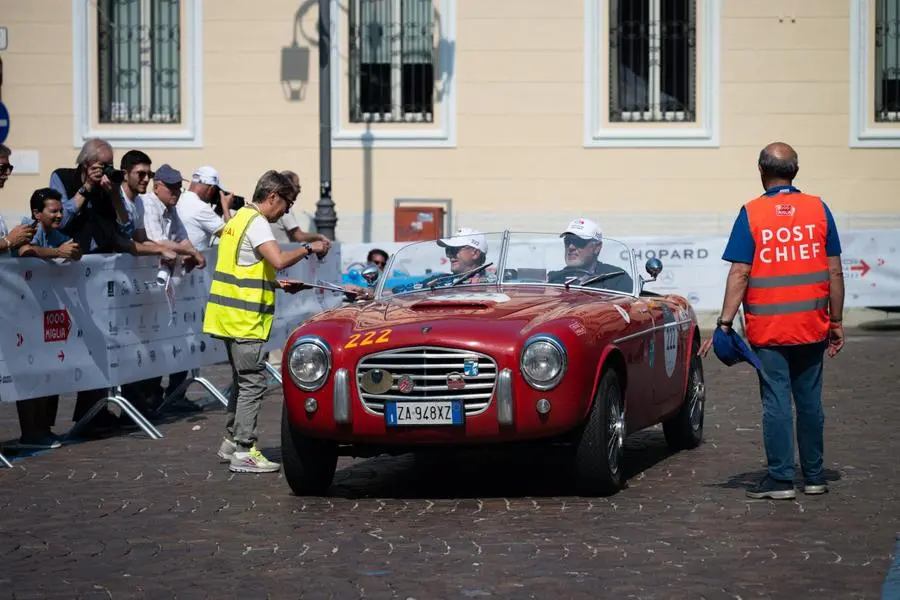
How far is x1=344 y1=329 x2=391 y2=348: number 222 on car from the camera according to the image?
338 inches

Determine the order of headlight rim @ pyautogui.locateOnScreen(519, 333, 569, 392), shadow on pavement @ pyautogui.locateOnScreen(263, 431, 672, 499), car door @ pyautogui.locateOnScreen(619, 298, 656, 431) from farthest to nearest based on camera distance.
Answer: car door @ pyautogui.locateOnScreen(619, 298, 656, 431) → shadow on pavement @ pyautogui.locateOnScreen(263, 431, 672, 499) → headlight rim @ pyautogui.locateOnScreen(519, 333, 569, 392)

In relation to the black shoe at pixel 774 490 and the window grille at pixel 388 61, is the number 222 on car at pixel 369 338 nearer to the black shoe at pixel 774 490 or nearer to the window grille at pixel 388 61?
the black shoe at pixel 774 490

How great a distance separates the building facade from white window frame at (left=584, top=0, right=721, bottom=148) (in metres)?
0.03

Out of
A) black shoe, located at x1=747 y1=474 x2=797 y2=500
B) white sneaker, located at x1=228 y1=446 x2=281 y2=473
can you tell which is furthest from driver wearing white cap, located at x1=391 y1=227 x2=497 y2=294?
black shoe, located at x1=747 y1=474 x2=797 y2=500

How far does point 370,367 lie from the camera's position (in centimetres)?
856

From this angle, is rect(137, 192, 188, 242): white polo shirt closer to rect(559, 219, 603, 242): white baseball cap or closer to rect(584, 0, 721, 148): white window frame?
rect(559, 219, 603, 242): white baseball cap

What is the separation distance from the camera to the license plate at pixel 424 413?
27.7ft

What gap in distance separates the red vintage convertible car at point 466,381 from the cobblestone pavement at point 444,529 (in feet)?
1.05

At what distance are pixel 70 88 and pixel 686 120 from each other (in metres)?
9.01

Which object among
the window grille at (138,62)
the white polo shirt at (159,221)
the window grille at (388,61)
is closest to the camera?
the white polo shirt at (159,221)

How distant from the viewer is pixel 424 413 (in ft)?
27.8

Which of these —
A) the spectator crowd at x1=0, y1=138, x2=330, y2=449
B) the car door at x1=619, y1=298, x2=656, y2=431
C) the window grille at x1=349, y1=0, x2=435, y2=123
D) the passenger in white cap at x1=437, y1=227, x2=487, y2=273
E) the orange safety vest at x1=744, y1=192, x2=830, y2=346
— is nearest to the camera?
the orange safety vest at x1=744, y1=192, x2=830, y2=346

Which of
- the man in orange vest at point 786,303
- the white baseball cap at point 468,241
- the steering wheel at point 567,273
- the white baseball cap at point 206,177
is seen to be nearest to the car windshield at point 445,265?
the white baseball cap at point 468,241

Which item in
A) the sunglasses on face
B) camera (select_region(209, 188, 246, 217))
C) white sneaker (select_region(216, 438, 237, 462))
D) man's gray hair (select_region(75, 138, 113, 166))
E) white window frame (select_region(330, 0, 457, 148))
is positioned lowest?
A: white sneaker (select_region(216, 438, 237, 462))
